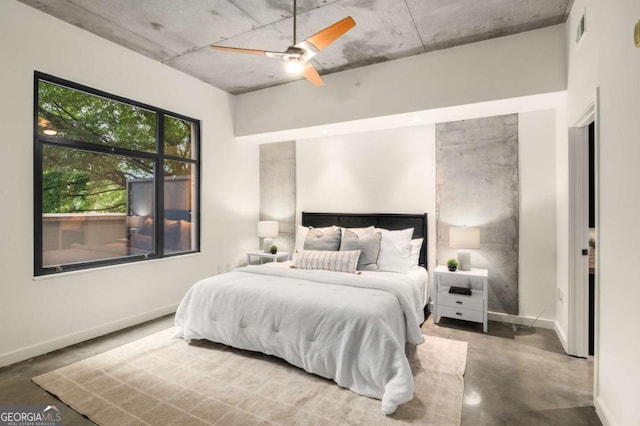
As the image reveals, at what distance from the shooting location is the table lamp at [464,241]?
3.60 meters

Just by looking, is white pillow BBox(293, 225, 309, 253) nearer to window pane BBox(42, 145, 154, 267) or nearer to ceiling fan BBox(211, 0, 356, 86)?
window pane BBox(42, 145, 154, 267)

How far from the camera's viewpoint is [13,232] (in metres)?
2.75

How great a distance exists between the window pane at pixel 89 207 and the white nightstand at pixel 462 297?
3.50 m

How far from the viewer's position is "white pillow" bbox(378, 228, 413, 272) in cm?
369

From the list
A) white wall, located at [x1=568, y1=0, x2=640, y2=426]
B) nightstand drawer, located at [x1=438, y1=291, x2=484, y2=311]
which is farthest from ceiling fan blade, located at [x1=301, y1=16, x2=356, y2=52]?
nightstand drawer, located at [x1=438, y1=291, x2=484, y2=311]

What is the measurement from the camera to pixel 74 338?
3141 millimetres

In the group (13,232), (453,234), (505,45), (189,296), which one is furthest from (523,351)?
(13,232)

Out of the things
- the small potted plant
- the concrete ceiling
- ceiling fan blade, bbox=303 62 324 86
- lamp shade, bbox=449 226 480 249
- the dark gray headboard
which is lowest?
the small potted plant

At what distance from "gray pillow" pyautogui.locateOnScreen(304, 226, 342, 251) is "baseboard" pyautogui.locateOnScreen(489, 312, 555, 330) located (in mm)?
2011

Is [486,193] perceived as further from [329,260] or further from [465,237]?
[329,260]

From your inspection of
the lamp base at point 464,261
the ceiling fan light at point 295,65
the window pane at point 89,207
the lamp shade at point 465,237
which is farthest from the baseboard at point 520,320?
the window pane at point 89,207

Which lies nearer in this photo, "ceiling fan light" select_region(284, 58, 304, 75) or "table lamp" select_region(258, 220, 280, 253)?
"ceiling fan light" select_region(284, 58, 304, 75)

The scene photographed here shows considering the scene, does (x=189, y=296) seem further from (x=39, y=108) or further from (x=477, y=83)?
(x=477, y=83)

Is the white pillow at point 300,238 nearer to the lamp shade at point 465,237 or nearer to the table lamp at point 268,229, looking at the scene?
the table lamp at point 268,229
